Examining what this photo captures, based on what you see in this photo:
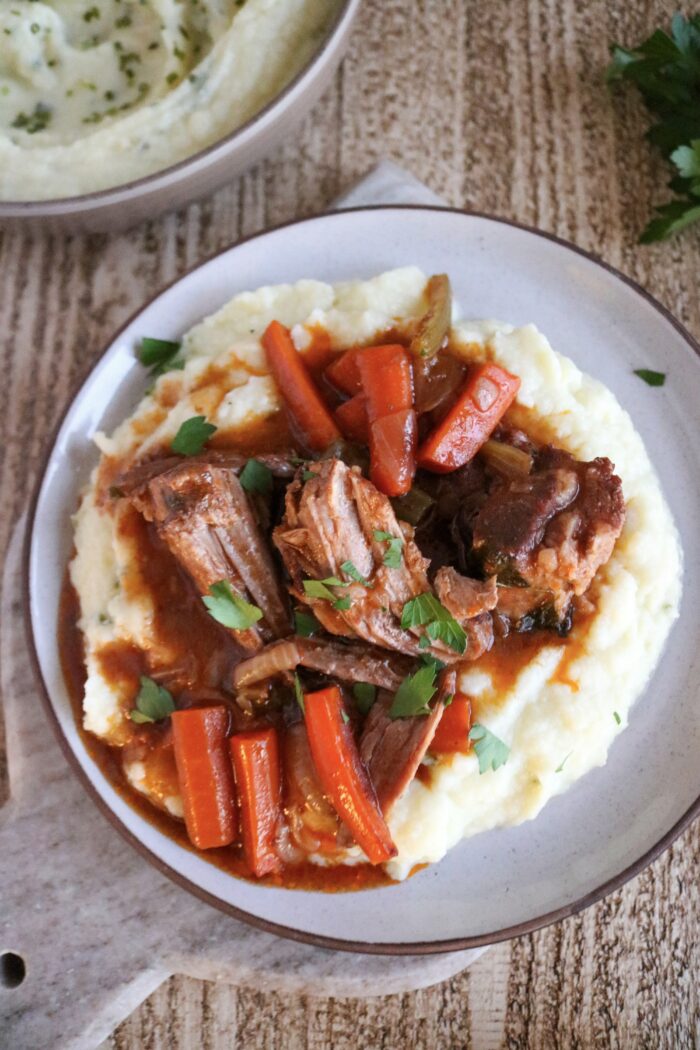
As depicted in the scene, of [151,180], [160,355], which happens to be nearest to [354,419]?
[160,355]

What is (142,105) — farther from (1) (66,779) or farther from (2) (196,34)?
(1) (66,779)

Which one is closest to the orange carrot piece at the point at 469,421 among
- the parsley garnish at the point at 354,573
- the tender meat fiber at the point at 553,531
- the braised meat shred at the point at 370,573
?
the braised meat shred at the point at 370,573

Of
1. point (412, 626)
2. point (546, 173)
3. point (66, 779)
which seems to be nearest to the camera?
point (412, 626)

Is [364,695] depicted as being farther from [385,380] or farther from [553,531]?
[385,380]

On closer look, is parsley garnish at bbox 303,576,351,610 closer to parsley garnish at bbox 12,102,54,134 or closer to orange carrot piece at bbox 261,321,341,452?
orange carrot piece at bbox 261,321,341,452

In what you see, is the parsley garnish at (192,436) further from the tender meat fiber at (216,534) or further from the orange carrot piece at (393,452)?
the orange carrot piece at (393,452)

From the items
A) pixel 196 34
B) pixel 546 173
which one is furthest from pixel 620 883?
pixel 196 34
